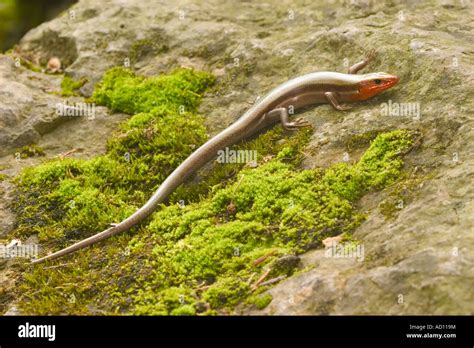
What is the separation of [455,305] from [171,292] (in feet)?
8.43

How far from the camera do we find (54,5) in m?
16.7

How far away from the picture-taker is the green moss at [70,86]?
8820mm

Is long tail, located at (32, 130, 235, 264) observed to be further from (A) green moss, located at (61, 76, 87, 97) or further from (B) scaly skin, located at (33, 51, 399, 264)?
(A) green moss, located at (61, 76, 87, 97)

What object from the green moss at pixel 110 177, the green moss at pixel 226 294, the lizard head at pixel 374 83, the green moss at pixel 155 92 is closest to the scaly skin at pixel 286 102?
the lizard head at pixel 374 83

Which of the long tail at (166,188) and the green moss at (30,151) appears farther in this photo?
the green moss at (30,151)

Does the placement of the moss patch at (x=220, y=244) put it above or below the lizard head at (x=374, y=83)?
below

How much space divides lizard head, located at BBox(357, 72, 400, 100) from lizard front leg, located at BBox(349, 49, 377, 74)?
499mm

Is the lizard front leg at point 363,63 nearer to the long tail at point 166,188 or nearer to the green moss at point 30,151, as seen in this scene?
the long tail at point 166,188

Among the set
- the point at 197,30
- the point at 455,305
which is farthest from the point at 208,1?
the point at 455,305

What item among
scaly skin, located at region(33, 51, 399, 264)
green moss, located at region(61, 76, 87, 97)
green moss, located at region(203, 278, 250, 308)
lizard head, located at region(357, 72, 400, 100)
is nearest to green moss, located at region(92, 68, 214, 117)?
green moss, located at region(61, 76, 87, 97)

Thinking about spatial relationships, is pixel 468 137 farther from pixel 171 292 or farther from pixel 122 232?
pixel 122 232

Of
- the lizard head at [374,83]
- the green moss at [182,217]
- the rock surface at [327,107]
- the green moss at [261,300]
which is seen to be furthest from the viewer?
the lizard head at [374,83]

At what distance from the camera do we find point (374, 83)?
701cm

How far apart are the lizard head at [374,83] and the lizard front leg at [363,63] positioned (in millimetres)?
499
